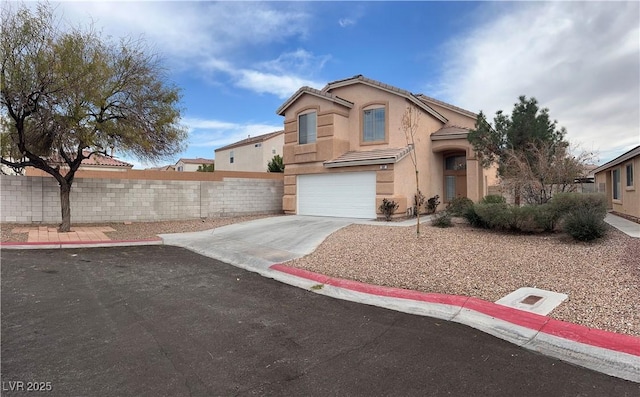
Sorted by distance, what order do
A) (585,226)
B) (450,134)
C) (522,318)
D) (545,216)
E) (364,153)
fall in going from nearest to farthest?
(522,318) < (585,226) < (545,216) < (364,153) < (450,134)

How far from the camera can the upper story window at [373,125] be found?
18156 mm

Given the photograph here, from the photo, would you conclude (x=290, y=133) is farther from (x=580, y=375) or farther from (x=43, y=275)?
(x=580, y=375)

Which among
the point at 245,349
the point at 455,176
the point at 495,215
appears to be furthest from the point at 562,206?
the point at 245,349

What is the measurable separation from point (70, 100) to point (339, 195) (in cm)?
1137

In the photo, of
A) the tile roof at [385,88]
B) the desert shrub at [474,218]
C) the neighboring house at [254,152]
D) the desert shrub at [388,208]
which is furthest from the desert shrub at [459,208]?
the neighboring house at [254,152]

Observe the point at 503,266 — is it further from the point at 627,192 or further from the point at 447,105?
the point at 447,105

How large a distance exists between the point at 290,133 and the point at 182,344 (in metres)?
17.0

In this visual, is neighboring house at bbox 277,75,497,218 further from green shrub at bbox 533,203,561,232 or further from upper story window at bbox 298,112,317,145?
green shrub at bbox 533,203,561,232

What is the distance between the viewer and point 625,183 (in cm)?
1683

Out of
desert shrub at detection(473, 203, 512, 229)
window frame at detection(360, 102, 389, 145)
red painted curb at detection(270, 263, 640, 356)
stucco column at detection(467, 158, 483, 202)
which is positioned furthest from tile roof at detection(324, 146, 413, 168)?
red painted curb at detection(270, 263, 640, 356)

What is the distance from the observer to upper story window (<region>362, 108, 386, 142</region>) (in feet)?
59.6

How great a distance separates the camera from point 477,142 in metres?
16.6

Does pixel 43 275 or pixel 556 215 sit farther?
pixel 556 215

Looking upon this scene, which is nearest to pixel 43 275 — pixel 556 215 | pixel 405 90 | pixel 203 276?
pixel 203 276
